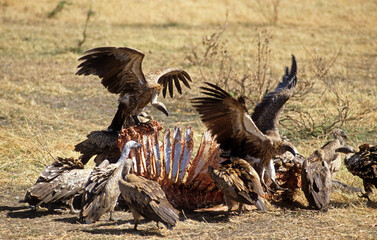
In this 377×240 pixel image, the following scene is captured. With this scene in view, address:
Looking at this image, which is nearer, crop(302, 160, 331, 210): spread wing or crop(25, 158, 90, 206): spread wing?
crop(25, 158, 90, 206): spread wing

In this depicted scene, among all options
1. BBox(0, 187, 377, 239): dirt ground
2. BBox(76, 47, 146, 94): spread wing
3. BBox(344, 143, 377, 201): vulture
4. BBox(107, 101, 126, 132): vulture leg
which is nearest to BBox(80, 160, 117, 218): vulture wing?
BBox(0, 187, 377, 239): dirt ground

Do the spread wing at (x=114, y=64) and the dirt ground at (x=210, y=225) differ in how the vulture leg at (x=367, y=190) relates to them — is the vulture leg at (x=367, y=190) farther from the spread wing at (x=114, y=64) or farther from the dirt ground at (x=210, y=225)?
the spread wing at (x=114, y=64)

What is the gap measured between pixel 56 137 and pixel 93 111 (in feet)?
6.89

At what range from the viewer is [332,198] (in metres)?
6.55

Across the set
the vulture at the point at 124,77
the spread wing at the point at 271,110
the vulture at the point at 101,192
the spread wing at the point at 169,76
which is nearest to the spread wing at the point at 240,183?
the spread wing at the point at 271,110

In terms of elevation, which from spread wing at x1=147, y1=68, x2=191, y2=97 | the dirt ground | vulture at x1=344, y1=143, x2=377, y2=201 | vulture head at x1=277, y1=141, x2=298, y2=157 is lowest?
the dirt ground

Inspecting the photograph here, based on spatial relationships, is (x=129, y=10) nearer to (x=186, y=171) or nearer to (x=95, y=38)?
(x=95, y=38)

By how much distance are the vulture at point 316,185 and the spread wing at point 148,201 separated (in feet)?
5.53

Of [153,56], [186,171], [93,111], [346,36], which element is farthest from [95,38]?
[186,171]

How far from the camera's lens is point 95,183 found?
552 cm

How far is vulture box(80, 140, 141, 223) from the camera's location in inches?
207

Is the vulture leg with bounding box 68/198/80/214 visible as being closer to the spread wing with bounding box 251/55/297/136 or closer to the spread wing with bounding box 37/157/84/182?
the spread wing with bounding box 37/157/84/182

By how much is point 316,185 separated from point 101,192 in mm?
2326

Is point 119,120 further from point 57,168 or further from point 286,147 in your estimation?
point 286,147
